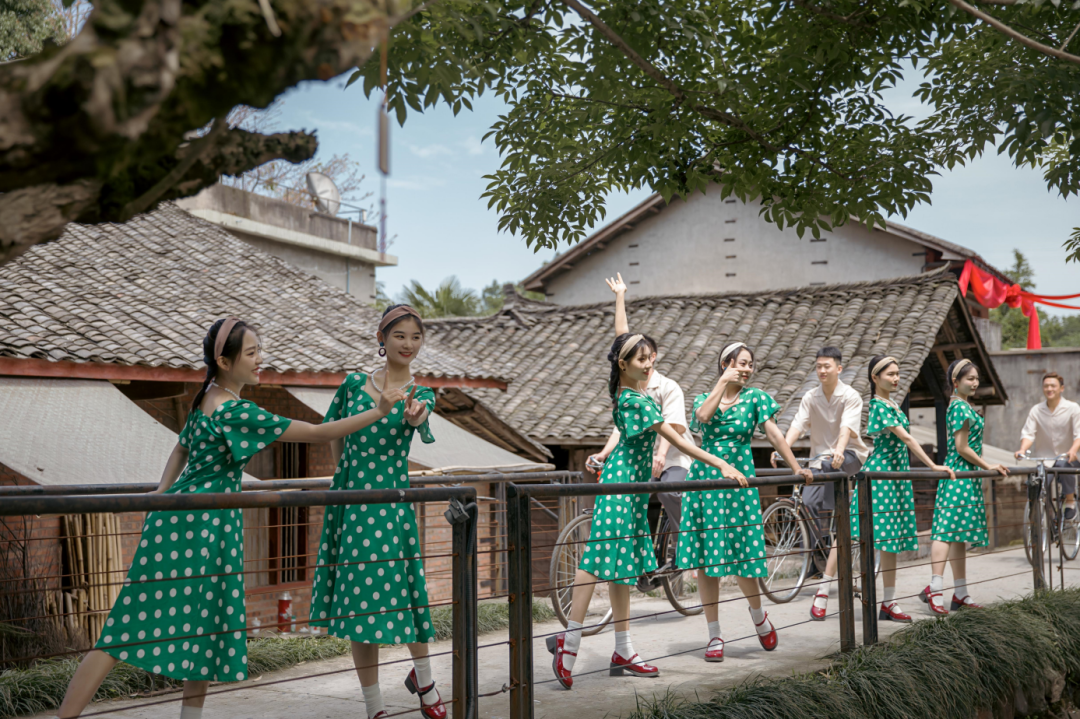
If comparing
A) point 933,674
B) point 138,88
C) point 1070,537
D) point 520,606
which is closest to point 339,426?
point 520,606

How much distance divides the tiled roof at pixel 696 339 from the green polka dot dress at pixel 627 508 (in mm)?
7823

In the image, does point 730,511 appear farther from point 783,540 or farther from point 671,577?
point 783,540

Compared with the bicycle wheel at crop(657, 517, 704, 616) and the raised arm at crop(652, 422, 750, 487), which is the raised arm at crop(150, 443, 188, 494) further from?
the bicycle wheel at crop(657, 517, 704, 616)

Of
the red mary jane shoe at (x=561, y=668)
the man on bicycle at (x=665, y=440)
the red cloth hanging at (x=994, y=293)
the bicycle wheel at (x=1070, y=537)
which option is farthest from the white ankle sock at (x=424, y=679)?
the red cloth hanging at (x=994, y=293)

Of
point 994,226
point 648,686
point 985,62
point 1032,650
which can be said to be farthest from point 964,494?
point 994,226

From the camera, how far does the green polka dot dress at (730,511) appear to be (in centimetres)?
567

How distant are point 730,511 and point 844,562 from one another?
0.70m

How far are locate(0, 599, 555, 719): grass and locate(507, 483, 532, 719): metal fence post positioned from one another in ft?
1.40

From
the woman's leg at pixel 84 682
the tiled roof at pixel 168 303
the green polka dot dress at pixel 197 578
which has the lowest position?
the woman's leg at pixel 84 682

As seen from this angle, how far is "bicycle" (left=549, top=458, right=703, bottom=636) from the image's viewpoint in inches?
263

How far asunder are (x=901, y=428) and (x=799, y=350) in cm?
891

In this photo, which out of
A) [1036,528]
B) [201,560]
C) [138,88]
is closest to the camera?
[138,88]

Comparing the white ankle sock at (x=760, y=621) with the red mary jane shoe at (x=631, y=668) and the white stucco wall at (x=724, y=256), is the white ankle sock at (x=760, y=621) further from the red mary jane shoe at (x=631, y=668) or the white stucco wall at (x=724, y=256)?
the white stucco wall at (x=724, y=256)

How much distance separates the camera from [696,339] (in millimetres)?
16688
